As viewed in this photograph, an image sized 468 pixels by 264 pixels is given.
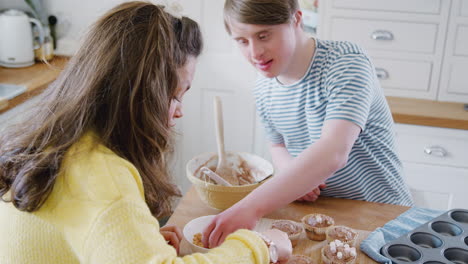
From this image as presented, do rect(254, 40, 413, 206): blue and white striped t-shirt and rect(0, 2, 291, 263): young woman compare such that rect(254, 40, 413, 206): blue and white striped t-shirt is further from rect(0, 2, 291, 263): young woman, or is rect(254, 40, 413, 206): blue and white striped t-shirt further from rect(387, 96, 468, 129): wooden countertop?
rect(387, 96, 468, 129): wooden countertop

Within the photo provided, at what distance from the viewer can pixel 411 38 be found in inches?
103

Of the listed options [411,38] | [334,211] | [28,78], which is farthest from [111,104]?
[411,38]

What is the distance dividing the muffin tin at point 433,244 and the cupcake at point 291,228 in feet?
0.66

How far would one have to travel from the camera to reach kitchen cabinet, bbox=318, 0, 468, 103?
257 cm

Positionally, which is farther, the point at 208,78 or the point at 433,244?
the point at 208,78

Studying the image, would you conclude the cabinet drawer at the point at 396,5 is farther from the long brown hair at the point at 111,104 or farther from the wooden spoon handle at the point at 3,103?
the long brown hair at the point at 111,104

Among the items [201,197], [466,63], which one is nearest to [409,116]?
[466,63]

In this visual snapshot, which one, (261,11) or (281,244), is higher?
(261,11)

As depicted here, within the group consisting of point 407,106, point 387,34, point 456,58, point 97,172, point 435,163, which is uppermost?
point 97,172

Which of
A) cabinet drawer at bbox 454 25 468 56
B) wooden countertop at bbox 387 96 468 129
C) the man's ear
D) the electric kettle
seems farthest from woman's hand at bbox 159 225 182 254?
cabinet drawer at bbox 454 25 468 56

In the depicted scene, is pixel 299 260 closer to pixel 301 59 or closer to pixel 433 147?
pixel 301 59

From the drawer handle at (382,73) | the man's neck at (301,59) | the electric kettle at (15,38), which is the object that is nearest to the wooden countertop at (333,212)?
the man's neck at (301,59)

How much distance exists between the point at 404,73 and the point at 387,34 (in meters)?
0.21

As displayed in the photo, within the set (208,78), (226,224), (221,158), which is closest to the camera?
(226,224)
